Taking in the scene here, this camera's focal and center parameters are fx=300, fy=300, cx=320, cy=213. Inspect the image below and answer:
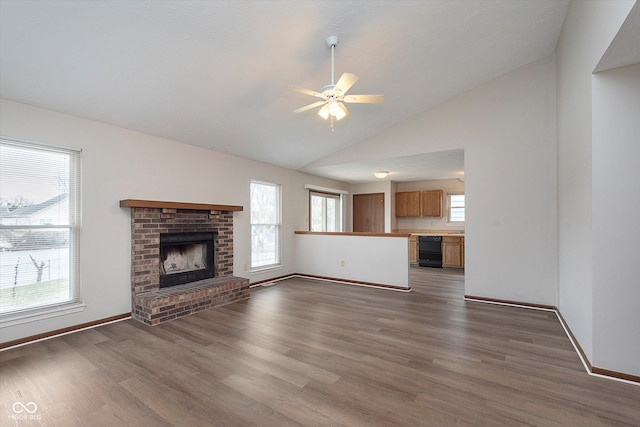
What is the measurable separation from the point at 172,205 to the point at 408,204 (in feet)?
19.7

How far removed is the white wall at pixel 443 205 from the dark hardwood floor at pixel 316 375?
4301 millimetres

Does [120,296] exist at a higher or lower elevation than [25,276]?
lower

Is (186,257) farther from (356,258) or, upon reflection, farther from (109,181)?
(356,258)

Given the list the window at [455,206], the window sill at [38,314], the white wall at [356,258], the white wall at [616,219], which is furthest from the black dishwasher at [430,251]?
the window sill at [38,314]

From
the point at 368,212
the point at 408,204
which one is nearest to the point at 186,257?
the point at 368,212

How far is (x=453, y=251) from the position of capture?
716cm

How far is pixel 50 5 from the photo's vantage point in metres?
2.10

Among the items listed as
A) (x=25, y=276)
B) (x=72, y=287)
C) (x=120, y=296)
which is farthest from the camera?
(x=120, y=296)

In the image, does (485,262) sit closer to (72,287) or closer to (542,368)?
(542,368)

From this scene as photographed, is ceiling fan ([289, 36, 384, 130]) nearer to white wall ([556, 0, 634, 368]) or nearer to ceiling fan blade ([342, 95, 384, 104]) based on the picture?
ceiling fan blade ([342, 95, 384, 104])

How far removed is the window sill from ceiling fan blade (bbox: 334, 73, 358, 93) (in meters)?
3.56

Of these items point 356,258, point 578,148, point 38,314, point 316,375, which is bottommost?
point 316,375

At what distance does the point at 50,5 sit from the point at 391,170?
5.56 metres

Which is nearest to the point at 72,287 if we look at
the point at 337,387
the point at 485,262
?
the point at 337,387
